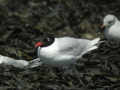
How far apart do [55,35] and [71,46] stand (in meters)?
1.78

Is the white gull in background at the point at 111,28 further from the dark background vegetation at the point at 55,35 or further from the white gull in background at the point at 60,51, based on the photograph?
the white gull in background at the point at 60,51

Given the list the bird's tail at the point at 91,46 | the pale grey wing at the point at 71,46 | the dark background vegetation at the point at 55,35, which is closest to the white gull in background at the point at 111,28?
the dark background vegetation at the point at 55,35

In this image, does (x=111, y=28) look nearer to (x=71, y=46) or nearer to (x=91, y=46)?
(x=91, y=46)

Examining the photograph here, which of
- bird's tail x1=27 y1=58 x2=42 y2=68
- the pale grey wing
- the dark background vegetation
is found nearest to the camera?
the dark background vegetation

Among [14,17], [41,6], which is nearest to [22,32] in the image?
[14,17]

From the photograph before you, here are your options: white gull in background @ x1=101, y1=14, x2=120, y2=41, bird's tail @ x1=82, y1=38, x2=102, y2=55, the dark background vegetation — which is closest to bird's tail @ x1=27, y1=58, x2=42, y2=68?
the dark background vegetation

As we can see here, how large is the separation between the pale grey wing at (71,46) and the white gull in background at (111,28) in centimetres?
100

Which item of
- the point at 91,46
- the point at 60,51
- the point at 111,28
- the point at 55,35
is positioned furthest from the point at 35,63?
the point at 111,28

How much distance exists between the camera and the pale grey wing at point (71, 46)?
6.94 metres

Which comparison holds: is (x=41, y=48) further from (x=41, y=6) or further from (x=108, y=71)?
(x=41, y=6)

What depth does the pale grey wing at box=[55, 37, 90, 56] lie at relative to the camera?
694 centimetres

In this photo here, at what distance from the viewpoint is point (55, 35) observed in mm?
8758

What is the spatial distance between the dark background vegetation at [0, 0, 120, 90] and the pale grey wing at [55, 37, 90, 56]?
37cm

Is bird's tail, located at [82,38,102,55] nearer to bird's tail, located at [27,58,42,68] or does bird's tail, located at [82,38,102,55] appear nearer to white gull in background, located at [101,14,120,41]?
white gull in background, located at [101,14,120,41]
